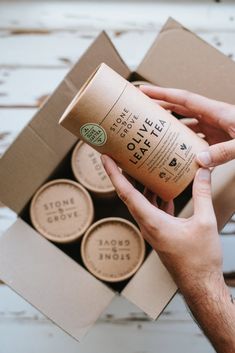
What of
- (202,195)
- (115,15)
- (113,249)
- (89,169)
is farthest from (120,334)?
(115,15)

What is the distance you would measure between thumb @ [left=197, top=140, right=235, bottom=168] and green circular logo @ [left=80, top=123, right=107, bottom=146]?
0.16 m

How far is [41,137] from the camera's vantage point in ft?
2.89

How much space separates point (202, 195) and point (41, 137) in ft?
1.12

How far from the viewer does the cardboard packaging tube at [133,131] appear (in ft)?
2.24

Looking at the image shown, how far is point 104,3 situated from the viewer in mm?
1404

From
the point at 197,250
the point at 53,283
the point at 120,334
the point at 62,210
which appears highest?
the point at 197,250

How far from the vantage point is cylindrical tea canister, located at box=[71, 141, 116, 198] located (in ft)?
3.05

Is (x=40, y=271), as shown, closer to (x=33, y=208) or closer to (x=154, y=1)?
(x=33, y=208)

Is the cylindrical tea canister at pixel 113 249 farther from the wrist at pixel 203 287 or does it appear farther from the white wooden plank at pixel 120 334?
the white wooden plank at pixel 120 334

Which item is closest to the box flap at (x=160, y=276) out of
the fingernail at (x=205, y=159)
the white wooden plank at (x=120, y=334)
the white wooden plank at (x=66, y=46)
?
the fingernail at (x=205, y=159)

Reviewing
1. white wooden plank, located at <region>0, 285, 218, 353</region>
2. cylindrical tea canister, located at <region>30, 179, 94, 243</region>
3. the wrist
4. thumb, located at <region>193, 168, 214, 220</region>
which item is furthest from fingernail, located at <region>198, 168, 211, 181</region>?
white wooden plank, located at <region>0, 285, 218, 353</region>

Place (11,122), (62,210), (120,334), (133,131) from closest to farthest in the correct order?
(133,131) → (62,210) → (120,334) → (11,122)

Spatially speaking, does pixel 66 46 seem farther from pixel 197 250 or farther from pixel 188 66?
pixel 197 250

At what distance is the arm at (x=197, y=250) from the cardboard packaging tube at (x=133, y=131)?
0.10 ft
